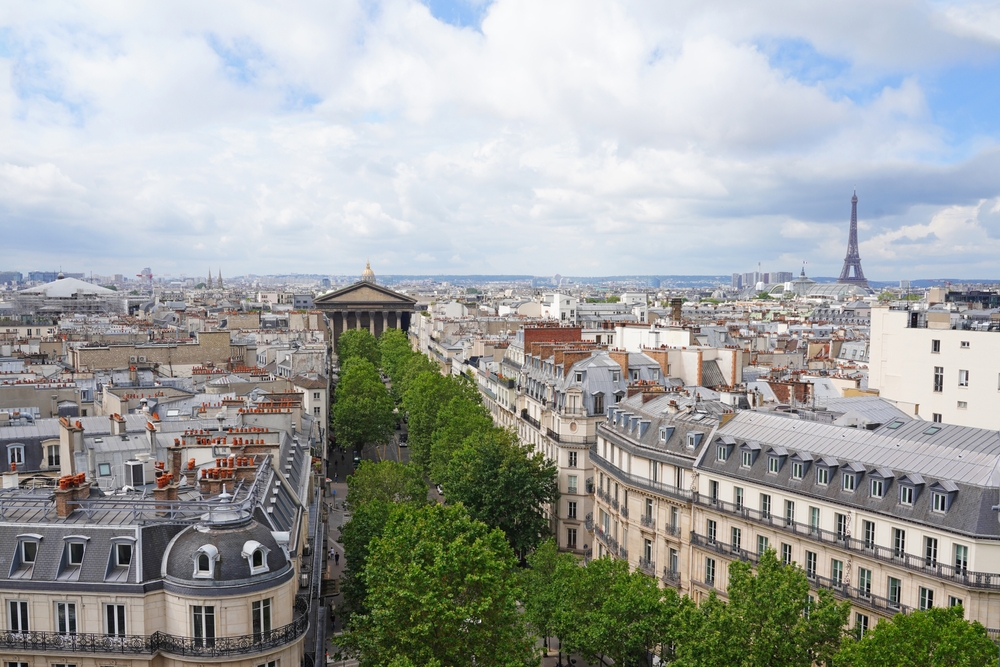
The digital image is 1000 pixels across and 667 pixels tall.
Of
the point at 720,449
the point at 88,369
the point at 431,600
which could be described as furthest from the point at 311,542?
the point at 88,369

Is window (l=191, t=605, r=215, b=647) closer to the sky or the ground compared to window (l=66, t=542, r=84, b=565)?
closer to the ground

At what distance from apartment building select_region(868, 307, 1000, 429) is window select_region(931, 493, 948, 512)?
1871 cm

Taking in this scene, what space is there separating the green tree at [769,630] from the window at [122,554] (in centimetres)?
1497

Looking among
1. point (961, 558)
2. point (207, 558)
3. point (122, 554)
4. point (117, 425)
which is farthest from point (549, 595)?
point (117, 425)

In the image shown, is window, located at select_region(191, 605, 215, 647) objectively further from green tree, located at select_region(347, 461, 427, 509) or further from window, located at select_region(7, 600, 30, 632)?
green tree, located at select_region(347, 461, 427, 509)

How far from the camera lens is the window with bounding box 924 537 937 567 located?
28172mm

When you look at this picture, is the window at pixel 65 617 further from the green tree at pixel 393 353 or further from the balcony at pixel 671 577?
the green tree at pixel 393 353

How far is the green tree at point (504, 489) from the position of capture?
47.1m

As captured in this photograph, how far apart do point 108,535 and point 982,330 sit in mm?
41747

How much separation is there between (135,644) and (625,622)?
50.3 ft

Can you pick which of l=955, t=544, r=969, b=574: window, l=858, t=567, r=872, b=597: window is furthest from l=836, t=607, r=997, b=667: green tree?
l=858, t=567, r=872, b=597: window

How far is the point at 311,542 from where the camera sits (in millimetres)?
Result: 35094

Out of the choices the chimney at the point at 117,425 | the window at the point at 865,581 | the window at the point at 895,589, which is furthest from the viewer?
the chimney at the point at 117,425

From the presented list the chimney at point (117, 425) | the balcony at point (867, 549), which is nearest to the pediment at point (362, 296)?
the chimney at point (117, 425)
